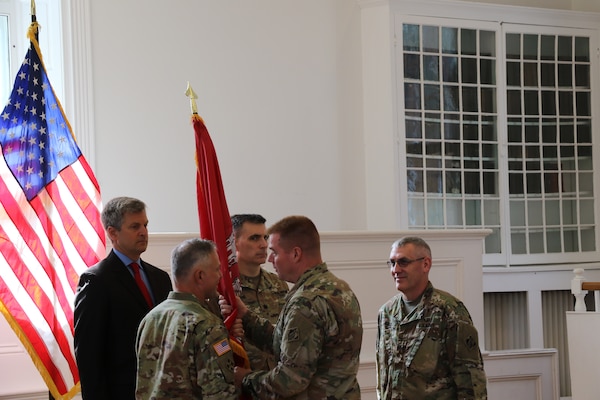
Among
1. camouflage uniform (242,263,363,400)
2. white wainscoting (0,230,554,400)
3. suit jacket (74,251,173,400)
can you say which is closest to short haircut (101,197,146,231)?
suit jacket (74,251,173,400)

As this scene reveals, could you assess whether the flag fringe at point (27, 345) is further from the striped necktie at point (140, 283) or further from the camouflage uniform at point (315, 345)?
the camouflage uniform at point (315, 345)

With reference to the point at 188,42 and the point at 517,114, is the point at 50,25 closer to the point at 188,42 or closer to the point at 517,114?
the point at 188,42

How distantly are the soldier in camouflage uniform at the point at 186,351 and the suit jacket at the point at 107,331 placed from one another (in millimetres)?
546

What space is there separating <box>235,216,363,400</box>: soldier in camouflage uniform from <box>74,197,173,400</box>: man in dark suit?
611mm

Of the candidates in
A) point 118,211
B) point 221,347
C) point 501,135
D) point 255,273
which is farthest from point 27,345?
point 501,135

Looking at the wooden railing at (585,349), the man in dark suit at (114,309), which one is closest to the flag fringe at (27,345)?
the man in dark suit at (114,309)

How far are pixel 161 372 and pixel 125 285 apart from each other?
777mm

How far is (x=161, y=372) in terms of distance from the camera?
2.72 metres

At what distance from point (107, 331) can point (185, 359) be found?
2.44ft

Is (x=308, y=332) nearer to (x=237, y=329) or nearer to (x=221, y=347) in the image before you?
(x=221, y=347)

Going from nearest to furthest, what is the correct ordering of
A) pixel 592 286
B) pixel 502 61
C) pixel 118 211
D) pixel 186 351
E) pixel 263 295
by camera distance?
1. pixel 186 351
2. pixel 118 211
3. pixel 263 295
4. pixel 592 286
5. pixel 502 61

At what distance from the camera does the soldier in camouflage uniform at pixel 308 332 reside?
2.74 meters

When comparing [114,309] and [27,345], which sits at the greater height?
[114,309]

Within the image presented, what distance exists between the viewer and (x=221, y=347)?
8.86 ft
